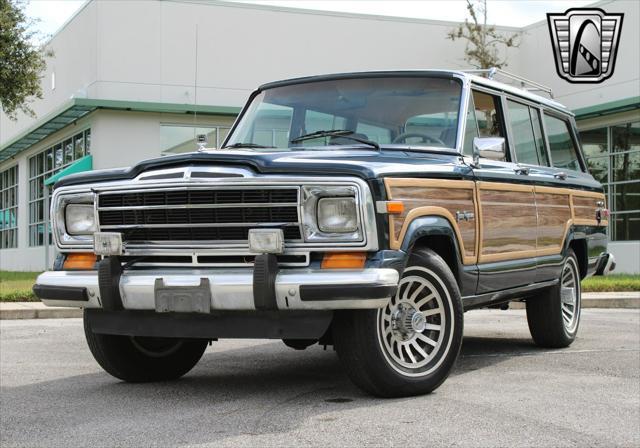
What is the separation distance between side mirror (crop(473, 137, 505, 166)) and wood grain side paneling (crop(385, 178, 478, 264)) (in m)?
0.27

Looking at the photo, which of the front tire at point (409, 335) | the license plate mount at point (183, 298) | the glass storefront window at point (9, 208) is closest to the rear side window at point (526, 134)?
the front tire at point (409, 335)

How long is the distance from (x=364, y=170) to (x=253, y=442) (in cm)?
164

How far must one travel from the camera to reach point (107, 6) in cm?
2588

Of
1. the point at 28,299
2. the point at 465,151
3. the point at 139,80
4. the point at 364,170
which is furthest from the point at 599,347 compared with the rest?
the point at 139,80

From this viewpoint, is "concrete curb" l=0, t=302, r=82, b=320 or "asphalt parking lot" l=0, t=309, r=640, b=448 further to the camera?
"concrete curb" l=0, t=302, r=82, b=320

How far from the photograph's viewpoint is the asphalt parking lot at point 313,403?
187 inches

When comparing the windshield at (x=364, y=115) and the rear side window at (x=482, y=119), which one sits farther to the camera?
the rear side window at (x=482, y=119)

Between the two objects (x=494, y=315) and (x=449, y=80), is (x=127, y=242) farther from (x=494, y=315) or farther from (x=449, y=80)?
(x=494, y=315)

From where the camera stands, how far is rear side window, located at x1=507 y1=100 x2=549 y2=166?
7.82m

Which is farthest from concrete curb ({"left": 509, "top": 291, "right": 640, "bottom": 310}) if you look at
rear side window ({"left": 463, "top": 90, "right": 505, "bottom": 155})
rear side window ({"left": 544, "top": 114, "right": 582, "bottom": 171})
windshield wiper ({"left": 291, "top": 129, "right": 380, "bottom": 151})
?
windshield wiper ({"left": 291, "top": 129, "right": 380, "bottom": 151})

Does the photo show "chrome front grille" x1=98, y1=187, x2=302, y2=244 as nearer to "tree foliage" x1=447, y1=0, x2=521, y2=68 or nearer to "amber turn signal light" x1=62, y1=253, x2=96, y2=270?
"amber turn signal light" x1=62, y1=253, x2=96, y2=270

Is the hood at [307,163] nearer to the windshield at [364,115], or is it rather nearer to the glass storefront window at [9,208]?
the windshield at [364,115]

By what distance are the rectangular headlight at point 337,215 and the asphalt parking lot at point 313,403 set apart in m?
1.01

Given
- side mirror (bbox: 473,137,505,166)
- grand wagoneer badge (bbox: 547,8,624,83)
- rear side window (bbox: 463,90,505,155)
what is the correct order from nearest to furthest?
side mirror (bbox: 473,137,505,166)
rear side window (bbox: 463,90,505,155)
grand wagoneer badge (bbox: 547,8,624,83)
